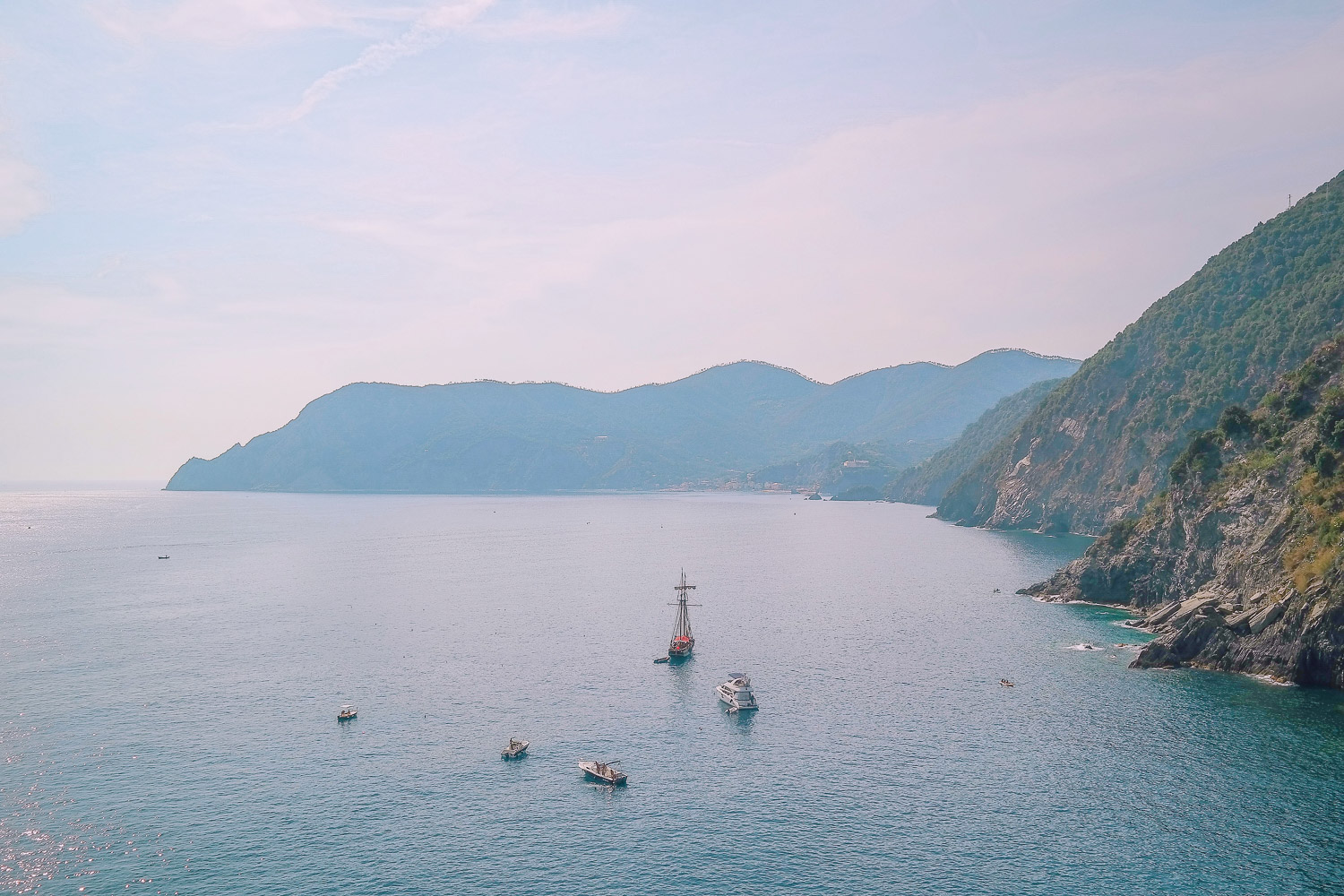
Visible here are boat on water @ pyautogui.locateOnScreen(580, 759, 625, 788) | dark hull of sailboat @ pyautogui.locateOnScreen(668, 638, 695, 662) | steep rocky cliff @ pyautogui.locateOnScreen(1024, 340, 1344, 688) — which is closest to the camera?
boat on water @ pyautogui.locateOnScreen(580, 759, 625, 788)

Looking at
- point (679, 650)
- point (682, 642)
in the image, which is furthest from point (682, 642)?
point (679, 650)

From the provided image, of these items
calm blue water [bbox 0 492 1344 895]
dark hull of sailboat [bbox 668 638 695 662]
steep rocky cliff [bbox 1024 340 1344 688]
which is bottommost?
calm blue water [bbox 0 492 1344 895]

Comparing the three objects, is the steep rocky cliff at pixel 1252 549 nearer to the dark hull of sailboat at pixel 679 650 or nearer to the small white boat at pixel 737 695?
the small white boat at pixel 737 695

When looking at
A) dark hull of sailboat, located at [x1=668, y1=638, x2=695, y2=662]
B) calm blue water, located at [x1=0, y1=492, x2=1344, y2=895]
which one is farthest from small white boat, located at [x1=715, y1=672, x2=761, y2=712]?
dark hull of sailboat, located at [x1=668, y1=638, x2=695, y2=662]

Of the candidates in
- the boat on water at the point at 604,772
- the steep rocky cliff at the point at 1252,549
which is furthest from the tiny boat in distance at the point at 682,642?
the steep rocky cliff at the point at 1252,549

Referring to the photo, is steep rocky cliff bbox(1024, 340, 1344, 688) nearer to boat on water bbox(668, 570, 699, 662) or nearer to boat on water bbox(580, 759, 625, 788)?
boat on water bbox(668, 570, 699, 662)
